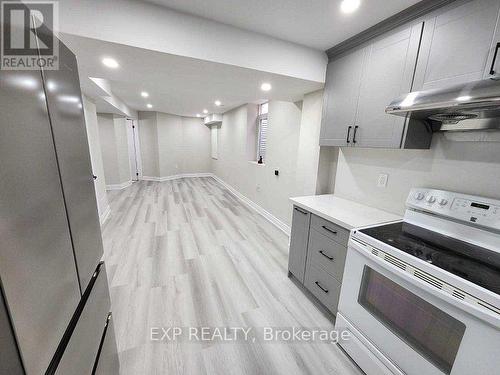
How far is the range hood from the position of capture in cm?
93

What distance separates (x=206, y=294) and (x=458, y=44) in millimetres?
2815

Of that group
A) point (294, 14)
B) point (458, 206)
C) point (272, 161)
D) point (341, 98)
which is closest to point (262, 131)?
point (272, 161)

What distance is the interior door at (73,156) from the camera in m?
0.76

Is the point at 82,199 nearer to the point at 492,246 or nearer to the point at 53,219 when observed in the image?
the point at 53,219

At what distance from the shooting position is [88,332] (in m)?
0.90

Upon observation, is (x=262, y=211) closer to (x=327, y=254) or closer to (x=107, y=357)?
(x=327, y=254)

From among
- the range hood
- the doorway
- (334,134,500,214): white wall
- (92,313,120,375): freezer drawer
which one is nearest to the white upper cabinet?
the range hood

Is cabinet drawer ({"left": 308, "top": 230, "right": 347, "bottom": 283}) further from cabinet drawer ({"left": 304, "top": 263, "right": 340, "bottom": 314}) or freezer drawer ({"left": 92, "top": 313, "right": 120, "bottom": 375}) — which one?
freezer drawer ({"left": 92, "top": 313, "right": 120, "bottom": 375})

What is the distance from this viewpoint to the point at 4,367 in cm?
47

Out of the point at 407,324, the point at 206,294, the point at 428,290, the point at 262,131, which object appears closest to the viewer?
the point at 428,290

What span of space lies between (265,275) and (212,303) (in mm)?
722

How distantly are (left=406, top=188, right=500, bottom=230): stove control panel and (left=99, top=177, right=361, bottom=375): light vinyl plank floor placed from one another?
1297mm

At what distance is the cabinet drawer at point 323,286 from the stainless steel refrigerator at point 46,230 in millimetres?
1654

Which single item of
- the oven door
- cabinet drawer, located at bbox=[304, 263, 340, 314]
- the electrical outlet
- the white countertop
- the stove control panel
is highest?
the electrical outlet
